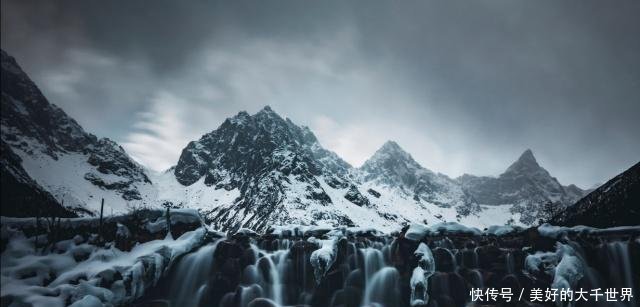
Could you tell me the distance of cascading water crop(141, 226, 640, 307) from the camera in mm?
23984

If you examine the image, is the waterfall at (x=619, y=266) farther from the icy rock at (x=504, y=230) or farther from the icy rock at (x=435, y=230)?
the icy rock at (x=435, y=230)

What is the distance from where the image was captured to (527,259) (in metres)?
25.6

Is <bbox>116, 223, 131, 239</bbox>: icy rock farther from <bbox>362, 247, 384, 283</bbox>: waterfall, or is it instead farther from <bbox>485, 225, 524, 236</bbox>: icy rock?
<bbox>485, 225, 524, 236</bbox>: icy rock

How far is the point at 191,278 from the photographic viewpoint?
2433 centimetres

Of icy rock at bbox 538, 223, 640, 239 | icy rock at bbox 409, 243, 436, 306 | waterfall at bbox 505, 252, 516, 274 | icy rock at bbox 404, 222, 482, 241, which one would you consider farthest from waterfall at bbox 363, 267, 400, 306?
icy rock at bbox 538, 223, 640, 239

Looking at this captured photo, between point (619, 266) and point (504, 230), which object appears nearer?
point (619, 266)

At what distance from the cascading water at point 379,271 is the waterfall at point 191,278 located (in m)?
0.06

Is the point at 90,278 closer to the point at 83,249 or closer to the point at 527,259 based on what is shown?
the point at 83,249

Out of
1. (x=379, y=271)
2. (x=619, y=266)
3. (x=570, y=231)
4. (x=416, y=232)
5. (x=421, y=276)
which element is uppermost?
(x=570, y=231)

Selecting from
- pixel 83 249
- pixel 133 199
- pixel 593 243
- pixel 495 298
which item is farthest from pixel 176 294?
pixel 133 199

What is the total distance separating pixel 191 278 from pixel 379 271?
14091 mm

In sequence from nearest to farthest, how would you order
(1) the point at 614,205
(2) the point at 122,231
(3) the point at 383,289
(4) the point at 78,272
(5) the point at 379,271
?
(4) the point at 78,272, (2) the point at 122,231, (3) the point at 383,289, (5) the point at 379,271, (1) the point at 614,205

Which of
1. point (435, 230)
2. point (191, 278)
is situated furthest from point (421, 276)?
point (191, 278)

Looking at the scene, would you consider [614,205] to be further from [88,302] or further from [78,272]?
[78,272]
